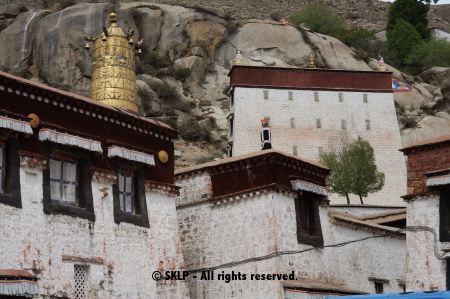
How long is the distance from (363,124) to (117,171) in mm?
31678

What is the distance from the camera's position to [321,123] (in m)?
51.8

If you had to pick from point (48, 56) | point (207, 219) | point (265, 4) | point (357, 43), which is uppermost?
point (265, 4)

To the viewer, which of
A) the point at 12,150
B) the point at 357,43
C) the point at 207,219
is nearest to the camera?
the point at 12,150

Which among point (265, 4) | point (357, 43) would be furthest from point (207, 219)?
point (265, 4)

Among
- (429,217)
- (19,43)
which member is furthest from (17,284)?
(19,43)

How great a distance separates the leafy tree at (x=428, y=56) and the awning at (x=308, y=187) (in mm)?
48152

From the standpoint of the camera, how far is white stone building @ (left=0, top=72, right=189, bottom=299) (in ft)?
65.1

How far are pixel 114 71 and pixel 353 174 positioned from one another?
1763 cm

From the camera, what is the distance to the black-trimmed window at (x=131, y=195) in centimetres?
2252

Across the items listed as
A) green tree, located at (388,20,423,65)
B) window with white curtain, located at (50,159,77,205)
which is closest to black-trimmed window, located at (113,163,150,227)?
window with white curtain, located at (50,159,77,205)

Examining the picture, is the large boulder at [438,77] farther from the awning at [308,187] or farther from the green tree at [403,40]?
the awning at [308,187]

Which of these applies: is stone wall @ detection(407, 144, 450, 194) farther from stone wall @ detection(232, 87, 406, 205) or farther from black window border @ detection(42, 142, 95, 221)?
stone wall @ detection(232, 87, 406, 205)

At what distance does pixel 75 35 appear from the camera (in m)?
57.9

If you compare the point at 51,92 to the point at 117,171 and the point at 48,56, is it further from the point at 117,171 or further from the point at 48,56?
the point at 48,56
